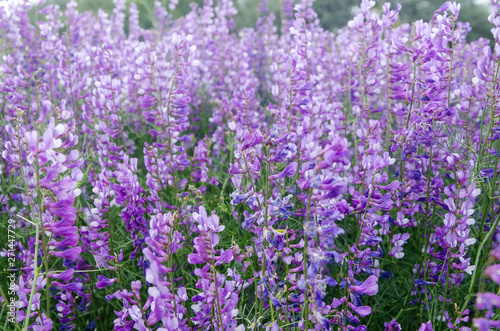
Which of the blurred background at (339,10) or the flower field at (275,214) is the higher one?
the blurred background at (339,10)

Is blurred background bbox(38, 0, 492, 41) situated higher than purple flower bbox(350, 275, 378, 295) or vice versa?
blurred background bbox(38, 0, 492, 41)

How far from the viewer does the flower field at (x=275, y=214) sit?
1410 millimetres

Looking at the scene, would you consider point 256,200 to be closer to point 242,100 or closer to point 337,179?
point 337,179

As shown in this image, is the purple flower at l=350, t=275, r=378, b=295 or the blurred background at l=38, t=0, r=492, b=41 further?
the blurred background at l=38, t=0, r=492, b=41

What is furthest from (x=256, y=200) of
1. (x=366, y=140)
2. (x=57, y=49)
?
(x=57, y=49)

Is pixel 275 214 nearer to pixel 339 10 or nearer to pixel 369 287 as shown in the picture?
pixel 369 287

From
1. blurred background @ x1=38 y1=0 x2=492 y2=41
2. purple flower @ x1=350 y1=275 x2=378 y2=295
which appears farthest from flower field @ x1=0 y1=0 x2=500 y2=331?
blurred background @ x1=38 y1=0 x2=492 y2=41

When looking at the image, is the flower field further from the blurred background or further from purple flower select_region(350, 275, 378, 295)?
the blurred background

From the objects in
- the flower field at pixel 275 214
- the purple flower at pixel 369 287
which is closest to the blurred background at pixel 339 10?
the flower field at pixel 275 214

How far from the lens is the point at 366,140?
2047mm

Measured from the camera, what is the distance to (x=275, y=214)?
1.44 m

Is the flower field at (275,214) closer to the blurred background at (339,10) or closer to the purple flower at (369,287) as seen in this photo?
the purple flower at (369,287)

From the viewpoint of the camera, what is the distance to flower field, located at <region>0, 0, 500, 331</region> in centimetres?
141

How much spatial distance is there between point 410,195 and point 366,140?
0.41 meters
